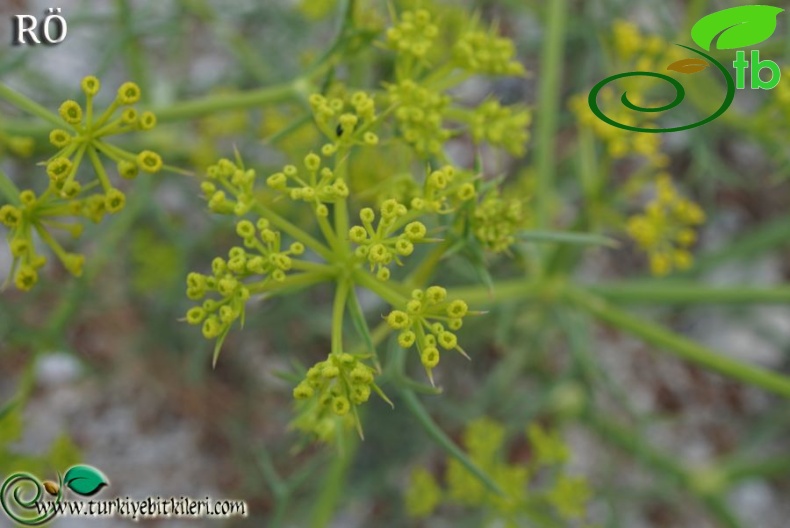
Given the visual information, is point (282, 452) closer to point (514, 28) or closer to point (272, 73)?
point (272, 73)

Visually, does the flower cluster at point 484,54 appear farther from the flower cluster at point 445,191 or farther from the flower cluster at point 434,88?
the flower cluster at point 445,191

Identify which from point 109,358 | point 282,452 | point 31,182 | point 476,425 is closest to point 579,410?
point 476,425

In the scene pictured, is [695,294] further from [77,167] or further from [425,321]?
[77,167]

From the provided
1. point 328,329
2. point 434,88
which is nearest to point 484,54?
point 434,88

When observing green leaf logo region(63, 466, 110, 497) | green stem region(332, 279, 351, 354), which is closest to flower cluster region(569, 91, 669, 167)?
green stem region(332, 279, 351, 354)

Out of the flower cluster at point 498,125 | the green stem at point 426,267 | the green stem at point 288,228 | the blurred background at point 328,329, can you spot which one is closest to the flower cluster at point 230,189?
the green stem at point 288,228

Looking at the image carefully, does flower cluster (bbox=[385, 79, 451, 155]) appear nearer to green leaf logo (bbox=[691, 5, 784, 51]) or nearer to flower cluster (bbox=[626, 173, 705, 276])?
flower cluster (bbox=[626, 173, 705, 276])
